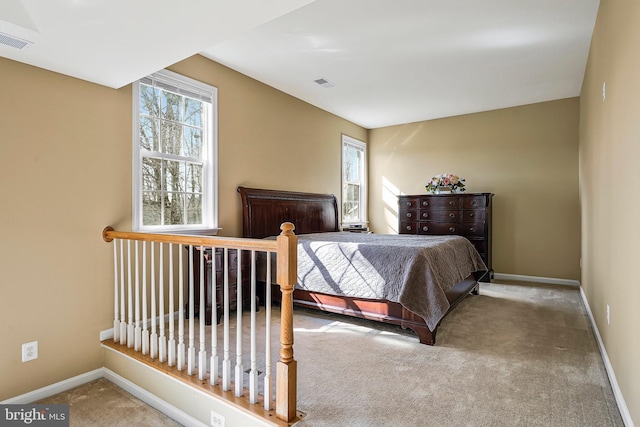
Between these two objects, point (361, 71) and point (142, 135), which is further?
point (361, 71)

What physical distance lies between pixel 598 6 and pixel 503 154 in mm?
3005

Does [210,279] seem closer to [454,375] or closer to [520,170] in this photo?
[454,375]

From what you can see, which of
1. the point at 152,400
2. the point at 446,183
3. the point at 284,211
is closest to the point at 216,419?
the point at 152,400

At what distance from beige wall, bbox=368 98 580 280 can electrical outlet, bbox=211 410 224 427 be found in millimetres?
5106

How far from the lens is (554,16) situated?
298 centimetres

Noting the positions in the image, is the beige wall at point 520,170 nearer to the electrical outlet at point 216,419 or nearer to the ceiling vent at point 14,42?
the electrical outlet at point 216,419

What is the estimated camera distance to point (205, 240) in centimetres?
204

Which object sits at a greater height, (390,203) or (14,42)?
(14,42)

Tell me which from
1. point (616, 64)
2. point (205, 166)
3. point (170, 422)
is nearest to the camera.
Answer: point (170, 422)

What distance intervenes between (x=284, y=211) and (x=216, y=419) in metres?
3.02

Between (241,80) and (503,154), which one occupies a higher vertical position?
(241,80)

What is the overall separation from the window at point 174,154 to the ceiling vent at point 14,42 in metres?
0.99

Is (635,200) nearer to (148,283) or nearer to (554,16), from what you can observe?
(554,16)

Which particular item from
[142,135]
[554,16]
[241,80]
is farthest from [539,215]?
[142,135]
